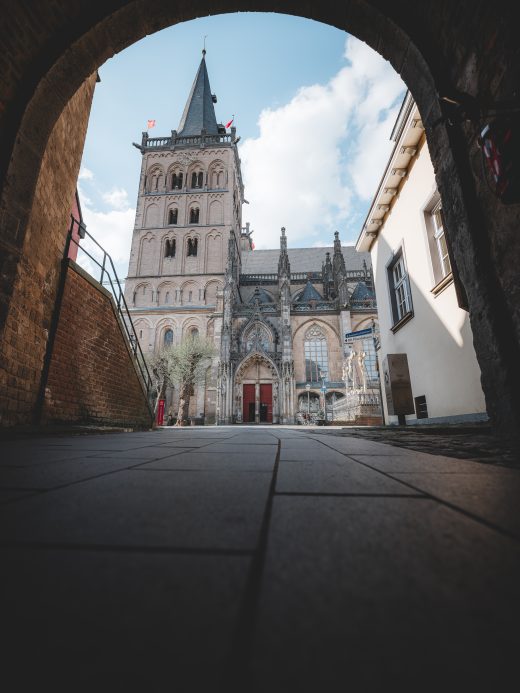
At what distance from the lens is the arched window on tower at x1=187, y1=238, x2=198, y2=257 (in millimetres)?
33594

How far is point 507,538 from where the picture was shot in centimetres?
69

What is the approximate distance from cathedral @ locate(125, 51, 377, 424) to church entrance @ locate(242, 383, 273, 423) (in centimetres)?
8

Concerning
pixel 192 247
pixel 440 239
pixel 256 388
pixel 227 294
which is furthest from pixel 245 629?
pixel 192 247

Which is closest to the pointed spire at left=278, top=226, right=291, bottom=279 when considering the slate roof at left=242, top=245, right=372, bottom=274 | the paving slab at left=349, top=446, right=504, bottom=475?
the slate roof at left=242, top=245, right=372, bottom=274

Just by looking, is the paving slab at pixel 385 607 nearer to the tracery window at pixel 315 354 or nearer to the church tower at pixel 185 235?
the tracery window at pixel 315 354

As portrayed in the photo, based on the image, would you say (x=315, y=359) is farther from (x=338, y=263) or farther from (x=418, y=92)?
(x=418, y=92)

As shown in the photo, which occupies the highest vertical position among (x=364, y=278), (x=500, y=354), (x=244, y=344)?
(x=364, y=278)

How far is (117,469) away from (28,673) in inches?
53.2

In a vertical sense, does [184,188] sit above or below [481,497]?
above

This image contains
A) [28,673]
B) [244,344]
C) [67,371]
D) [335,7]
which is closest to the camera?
[28,673]

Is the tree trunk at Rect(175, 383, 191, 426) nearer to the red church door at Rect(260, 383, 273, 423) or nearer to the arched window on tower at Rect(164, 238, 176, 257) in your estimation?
the red church door at Rect(260, 383, 273, 423)

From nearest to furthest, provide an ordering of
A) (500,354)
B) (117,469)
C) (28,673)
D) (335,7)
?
(28,673), (117,469), (500,354), (335,7)

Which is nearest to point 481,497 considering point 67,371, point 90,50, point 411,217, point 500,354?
point 500,354

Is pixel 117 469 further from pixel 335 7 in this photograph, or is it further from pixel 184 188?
pixel 184 188
